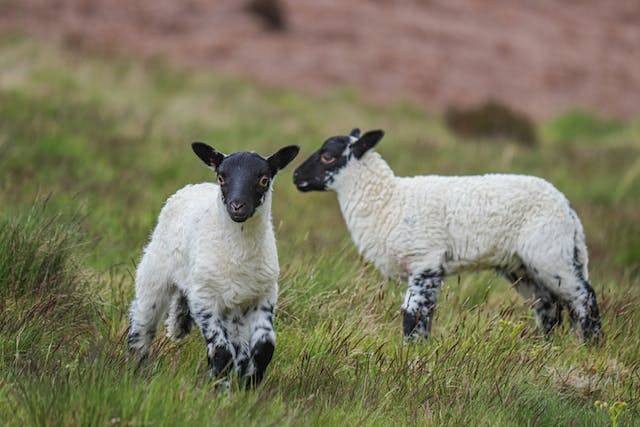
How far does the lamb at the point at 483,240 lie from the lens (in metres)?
8.06

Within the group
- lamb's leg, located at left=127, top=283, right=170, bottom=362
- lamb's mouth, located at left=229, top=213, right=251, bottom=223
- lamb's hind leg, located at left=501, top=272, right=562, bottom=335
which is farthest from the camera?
lamb's hind leg, located at left=501, top=272, right=562, bottom=335

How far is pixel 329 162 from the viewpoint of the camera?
916 centimetres

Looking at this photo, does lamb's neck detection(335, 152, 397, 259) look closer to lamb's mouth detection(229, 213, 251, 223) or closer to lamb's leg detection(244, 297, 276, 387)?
lamb's leg detection(244, 297, 276, 387)

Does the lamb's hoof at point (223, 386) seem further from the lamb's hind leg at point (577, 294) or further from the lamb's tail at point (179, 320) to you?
the lamb's hind leg at point (577, 294)

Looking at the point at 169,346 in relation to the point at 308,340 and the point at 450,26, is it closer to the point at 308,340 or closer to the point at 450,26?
the point at 308,340

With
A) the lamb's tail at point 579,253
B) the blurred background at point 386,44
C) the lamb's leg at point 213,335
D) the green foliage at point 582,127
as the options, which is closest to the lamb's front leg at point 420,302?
the lamb's tail at point 579,253

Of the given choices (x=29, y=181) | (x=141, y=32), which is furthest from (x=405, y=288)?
(x=141, y=32)

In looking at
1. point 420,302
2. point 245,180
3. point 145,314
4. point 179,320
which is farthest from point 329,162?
point 245,180

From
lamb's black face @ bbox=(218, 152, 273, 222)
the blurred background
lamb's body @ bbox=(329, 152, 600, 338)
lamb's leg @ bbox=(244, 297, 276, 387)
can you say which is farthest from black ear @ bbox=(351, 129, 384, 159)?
the blurred background

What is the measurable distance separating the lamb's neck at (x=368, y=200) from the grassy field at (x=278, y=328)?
25 centimetres

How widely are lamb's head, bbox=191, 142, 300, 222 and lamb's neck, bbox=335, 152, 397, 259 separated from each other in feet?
8.03

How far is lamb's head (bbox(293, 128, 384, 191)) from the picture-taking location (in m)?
9.14

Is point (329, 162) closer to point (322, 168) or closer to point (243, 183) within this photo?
point (322, 168)

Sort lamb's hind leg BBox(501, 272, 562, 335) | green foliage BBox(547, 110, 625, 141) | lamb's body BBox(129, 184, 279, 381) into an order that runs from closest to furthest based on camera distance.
Result: lamb's body BBox(129, 184, 279, 381) < lamb's hind leg BBox(501, 272, 562, 335) < green foliage BBox(547, 110, 625, 141)
